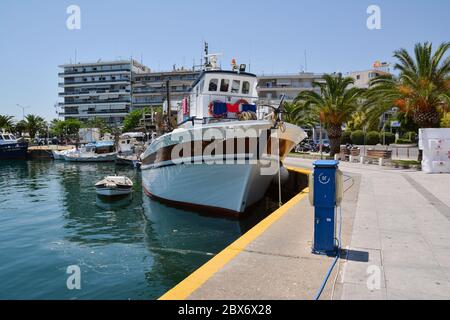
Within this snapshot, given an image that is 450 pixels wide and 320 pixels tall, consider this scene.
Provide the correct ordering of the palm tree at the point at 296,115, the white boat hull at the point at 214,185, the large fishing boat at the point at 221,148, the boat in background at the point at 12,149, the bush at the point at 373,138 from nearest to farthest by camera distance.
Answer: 1. the large fishing boat at the point at 221,148
2. the white boat hull at the point at 214,185
3. the palm tree at the point at 296,115
4. the bush at the point at 373,138
5. the boat in background at the point at 12,149

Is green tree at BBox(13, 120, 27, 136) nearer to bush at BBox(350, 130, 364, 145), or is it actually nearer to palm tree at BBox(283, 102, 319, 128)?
palm tree at BBox(283, 102, 319, 128)

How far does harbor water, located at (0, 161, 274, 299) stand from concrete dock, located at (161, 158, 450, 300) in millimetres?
2524

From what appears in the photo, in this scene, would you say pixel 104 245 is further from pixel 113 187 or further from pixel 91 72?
pixel 91 72

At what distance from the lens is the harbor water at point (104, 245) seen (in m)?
7.46

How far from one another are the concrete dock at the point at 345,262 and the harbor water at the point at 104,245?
252 centimetres

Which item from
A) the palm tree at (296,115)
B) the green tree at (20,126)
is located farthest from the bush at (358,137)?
the green tree at (20,126)

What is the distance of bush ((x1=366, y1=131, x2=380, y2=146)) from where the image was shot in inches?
1933

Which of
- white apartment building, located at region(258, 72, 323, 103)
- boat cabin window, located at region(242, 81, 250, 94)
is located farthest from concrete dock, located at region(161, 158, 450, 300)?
white apartment building, located at region(258, 72, 323, 103)

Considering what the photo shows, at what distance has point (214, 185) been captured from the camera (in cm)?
1280

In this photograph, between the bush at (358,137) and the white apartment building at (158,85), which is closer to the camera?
the bush at (358,137)

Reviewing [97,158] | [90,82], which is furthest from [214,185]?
[90,82]

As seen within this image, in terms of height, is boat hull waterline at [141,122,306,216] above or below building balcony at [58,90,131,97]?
below

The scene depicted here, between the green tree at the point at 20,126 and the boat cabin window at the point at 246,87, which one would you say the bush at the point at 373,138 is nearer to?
the boat cabin window at the point at 246,87
